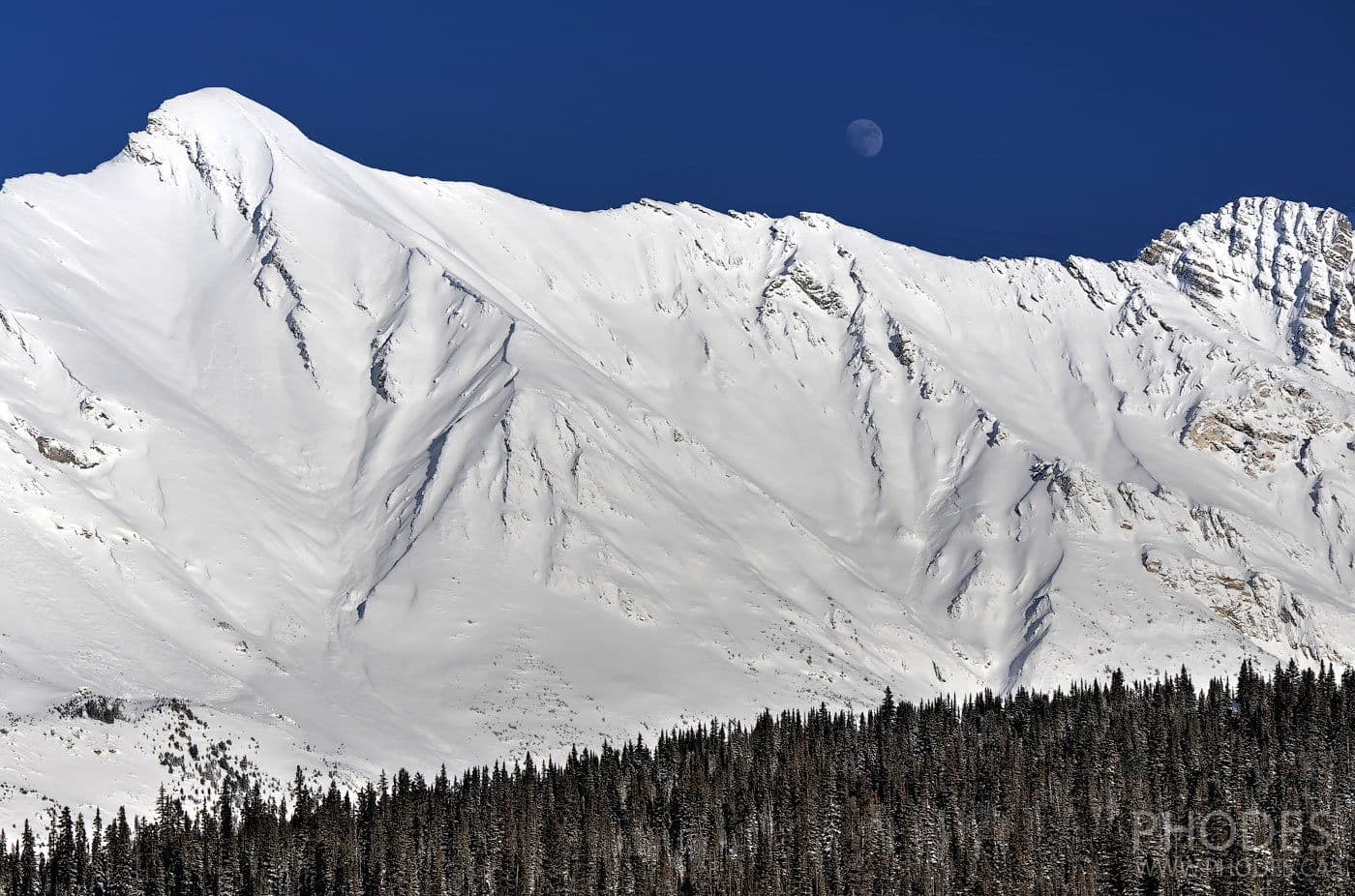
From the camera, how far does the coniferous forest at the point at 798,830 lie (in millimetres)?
143375

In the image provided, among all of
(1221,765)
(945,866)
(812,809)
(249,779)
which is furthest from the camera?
(249,779)

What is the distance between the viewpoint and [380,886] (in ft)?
474

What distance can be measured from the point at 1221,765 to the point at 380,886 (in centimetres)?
8552

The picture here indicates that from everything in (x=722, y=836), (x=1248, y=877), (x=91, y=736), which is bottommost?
(x=1248, y=877)

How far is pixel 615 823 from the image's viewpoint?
174 metres

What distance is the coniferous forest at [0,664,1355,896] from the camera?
143m

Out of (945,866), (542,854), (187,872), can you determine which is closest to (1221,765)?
(945,866)

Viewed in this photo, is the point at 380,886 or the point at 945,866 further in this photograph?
the point at 945,866

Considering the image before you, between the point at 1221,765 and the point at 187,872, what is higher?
the point at 1221,765

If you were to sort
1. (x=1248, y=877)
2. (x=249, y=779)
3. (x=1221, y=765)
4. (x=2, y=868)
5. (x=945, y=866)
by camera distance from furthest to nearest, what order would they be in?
(x=249, y=779) → (x=1221, y=765) → (x=945, y=866) → (x=2, y=868) → (x=1248, y=877)

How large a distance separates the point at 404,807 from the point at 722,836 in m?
30.1

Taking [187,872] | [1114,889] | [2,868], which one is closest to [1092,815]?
[1114,889]

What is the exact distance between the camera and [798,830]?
526 ft

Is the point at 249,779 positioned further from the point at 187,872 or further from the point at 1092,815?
Answer: the point at 1092,815
